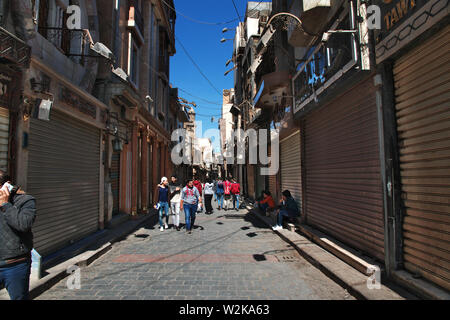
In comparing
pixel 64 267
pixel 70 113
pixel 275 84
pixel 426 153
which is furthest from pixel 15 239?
pixel 275 84

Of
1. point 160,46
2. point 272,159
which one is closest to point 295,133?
point 272,159

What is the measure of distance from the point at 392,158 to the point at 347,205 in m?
2.07

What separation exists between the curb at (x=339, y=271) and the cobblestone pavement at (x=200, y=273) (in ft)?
0.45

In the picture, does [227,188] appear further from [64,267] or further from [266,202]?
[64,267]

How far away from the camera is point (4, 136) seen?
480cm

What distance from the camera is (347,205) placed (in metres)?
6.29

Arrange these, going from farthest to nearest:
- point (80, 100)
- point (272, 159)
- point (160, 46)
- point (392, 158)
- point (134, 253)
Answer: point (160, 46) < point (272, 159) < point (80, 100) < point (134, 253) < point (392, 158)

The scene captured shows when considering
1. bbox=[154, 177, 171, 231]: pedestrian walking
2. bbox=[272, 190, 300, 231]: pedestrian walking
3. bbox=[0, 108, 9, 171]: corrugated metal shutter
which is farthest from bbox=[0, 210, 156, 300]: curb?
bbox=[272, 190, 300, 231]: pedestrian walking

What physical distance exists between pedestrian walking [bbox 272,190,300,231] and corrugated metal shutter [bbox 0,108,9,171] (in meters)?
7.45

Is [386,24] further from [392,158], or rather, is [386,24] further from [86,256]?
[86,256]

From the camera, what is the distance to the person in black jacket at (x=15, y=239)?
2.83 metres

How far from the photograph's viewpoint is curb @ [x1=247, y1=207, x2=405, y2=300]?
13.0 ft

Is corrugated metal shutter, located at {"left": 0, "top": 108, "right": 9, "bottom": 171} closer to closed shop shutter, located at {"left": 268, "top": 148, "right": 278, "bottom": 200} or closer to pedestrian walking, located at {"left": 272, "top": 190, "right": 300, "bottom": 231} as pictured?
pedestrian walking, located at {"left": 272, "top": 190, "right": 300, "bottom": 231}

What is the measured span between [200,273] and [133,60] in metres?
12.1
